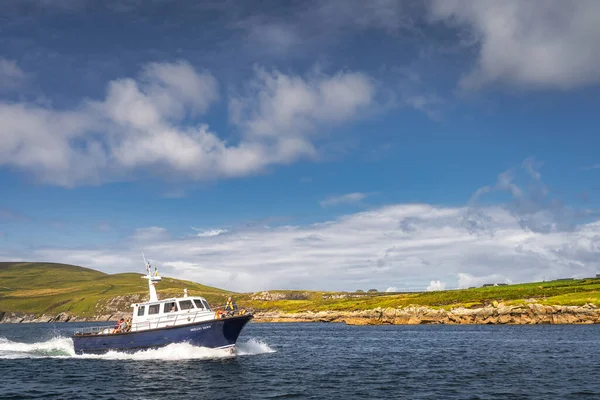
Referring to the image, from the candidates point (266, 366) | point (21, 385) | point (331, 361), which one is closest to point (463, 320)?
point (331, 361)

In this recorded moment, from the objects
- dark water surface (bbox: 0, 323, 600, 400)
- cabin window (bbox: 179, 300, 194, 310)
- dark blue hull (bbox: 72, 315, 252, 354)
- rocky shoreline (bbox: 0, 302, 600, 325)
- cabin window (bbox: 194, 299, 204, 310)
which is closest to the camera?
dark water surface (bbox: 0, 323, 600, 400)

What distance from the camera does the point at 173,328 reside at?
4488 centimetres

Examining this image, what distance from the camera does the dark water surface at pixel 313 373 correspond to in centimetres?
3066

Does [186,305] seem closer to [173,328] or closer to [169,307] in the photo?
[169,307]

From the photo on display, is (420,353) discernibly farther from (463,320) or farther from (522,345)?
(463,320)

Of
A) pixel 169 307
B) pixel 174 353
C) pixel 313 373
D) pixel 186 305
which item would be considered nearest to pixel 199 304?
pixel 186 305

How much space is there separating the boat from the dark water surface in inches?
36.7

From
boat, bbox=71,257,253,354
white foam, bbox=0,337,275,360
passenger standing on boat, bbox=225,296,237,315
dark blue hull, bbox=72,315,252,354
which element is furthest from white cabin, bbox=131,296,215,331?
white foam, bbox=0,337,275,360

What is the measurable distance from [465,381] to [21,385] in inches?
1255

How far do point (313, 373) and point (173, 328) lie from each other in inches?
558

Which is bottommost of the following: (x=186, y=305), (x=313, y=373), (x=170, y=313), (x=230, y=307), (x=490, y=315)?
(x=313, y=373)

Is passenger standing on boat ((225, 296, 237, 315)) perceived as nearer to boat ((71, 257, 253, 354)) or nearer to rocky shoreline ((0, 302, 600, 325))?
boat ((71, 257, 253, 354))

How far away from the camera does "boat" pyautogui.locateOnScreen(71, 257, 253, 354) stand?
44938 millimetres

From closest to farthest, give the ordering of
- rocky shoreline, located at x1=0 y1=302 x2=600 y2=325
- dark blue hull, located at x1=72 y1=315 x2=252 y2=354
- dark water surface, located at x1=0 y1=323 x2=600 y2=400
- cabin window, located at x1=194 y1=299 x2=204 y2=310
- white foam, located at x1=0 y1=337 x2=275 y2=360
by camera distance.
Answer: dark water surface, located at x1=0 y1=323 x2=600 y2=400
dark blue hull, located at x1=72 y1=315 x2=252 y2=354
white foam, located at x1=0 y1=337 x2=275 y2=360
cabin window, located at x1=194 y1=299 x2=204 y2=310
rocky shoreline, located at x1=0 y1=302 x2=600 y2=325
